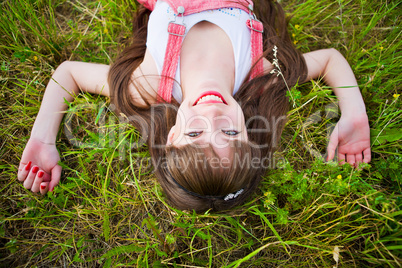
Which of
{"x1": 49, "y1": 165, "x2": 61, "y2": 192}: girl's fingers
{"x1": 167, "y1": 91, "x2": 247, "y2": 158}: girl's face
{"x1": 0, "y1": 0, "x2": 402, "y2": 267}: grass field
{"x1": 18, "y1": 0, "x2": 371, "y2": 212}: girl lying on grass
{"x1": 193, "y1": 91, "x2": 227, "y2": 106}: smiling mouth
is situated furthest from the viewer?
{"x1": 49, "y1": 165, "x2": 61, "y2": 192}: girl's fingers

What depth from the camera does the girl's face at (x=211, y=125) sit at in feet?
6.72

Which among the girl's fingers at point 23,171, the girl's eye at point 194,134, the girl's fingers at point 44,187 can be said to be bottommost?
the girl's fingers at point 44,187

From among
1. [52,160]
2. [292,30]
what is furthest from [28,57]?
[292,30]

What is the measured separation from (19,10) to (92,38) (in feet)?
2.69

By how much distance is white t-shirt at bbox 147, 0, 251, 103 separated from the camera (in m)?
2.59

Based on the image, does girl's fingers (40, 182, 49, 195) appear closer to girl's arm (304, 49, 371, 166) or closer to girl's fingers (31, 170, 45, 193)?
girl's fingers (31, 170, 45, 193)

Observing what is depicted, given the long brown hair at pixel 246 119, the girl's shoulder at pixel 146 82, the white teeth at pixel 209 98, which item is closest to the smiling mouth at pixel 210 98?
the white teeth at pixel 209 98

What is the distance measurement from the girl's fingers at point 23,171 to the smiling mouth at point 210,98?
181cm

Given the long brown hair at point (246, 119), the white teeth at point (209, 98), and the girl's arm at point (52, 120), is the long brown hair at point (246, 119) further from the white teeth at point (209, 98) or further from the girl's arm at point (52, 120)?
the white teeth at point (209, 98)

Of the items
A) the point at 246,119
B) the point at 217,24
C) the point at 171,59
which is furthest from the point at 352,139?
the point at 171,59

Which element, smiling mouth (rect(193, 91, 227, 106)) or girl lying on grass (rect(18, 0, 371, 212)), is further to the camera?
girl lying on grass (rect(18, 0, 371, 212))

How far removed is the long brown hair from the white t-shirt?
18cm

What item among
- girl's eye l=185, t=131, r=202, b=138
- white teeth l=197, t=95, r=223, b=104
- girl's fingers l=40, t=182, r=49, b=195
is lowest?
girl's fingers l=40, t=182, r=49, b=195

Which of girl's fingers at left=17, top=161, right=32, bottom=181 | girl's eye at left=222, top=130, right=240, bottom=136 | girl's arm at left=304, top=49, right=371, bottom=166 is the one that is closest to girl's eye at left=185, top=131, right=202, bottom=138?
girl's eye at left=222, top=130, right=240, bottom=136
